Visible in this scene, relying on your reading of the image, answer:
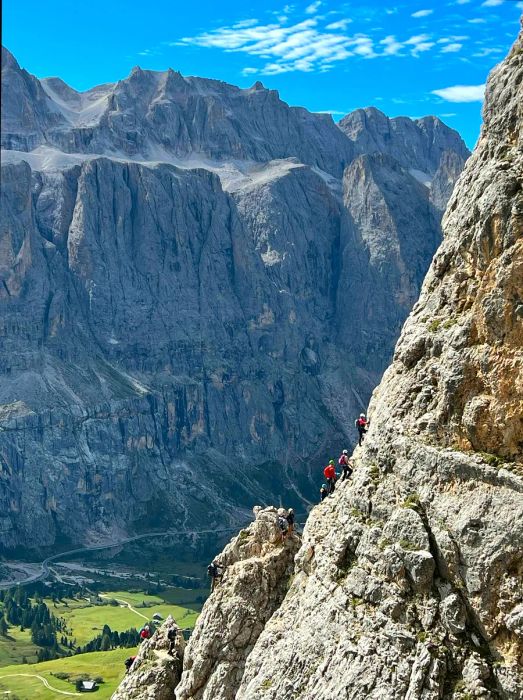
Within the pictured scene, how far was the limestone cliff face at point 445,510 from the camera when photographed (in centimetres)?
3978

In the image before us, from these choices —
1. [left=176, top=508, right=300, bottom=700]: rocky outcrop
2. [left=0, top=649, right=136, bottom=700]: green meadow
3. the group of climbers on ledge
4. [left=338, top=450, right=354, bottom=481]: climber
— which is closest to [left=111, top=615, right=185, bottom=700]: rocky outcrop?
[left=176, top=508, right=300, bottom=700]: rocky outcrop

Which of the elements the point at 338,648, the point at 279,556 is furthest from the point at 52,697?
the point at 338,648

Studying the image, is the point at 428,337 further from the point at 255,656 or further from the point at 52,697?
the point at 52,697

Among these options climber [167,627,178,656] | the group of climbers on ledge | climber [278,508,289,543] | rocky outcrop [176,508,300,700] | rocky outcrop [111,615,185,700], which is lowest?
rocky outcrop [111,615,185,700]

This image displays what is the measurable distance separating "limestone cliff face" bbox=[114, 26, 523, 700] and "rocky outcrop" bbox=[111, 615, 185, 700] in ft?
39.4

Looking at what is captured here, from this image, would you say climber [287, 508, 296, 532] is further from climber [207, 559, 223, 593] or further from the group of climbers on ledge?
climber [207, 559, 223, 593]

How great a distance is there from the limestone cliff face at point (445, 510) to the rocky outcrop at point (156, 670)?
1201cm

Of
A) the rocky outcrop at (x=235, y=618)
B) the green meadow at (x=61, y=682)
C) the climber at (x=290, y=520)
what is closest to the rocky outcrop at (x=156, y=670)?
the rocky outcrop at (x=235, y=618)

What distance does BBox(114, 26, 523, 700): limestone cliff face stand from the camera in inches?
1566

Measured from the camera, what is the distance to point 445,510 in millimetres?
42000

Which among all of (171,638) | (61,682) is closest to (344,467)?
(171,638)

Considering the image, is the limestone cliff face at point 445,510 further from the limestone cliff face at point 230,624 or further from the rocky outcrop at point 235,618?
the limestone cliff face at point 230,624

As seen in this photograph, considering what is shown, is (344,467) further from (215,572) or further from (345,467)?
(215,572)

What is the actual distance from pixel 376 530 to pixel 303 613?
570 cm
